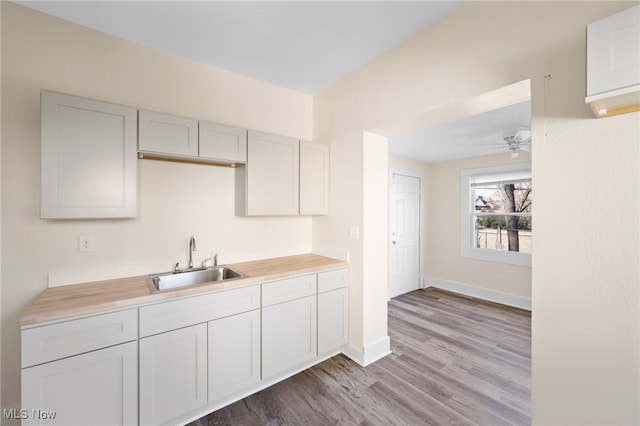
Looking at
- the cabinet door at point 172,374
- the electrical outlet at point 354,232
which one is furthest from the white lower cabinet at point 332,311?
the cabinet door at point 172,374

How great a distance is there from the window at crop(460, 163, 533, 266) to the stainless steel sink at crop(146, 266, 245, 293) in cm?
411

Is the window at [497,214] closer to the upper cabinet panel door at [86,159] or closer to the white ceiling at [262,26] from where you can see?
the white ceiling at [262,26]

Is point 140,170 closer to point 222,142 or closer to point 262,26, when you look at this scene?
point 222,142

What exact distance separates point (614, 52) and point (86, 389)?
9.28 ft

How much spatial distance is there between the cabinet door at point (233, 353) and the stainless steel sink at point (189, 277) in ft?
1.15

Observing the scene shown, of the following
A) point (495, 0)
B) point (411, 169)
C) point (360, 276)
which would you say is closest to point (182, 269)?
point (360, 276)

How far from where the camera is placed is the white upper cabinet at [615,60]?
89 centimetres

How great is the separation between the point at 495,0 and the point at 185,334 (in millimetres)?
2784

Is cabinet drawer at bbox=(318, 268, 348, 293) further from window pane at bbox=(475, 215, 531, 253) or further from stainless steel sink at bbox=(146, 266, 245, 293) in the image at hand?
window pane at bbox=(475, 215, 531, 253)

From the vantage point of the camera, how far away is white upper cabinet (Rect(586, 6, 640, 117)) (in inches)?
35.1

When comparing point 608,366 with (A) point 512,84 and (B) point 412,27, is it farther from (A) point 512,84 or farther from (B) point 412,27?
(B) point 412,27

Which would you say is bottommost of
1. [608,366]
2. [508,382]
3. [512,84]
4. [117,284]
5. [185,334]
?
[508,382]

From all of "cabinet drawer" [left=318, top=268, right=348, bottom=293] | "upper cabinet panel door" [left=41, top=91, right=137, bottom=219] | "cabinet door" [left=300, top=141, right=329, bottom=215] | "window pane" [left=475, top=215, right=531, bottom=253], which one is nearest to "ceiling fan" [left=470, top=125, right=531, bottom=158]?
"window pane" [left=475, top=215, right=531, bottom=253]

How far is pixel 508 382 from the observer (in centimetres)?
216
